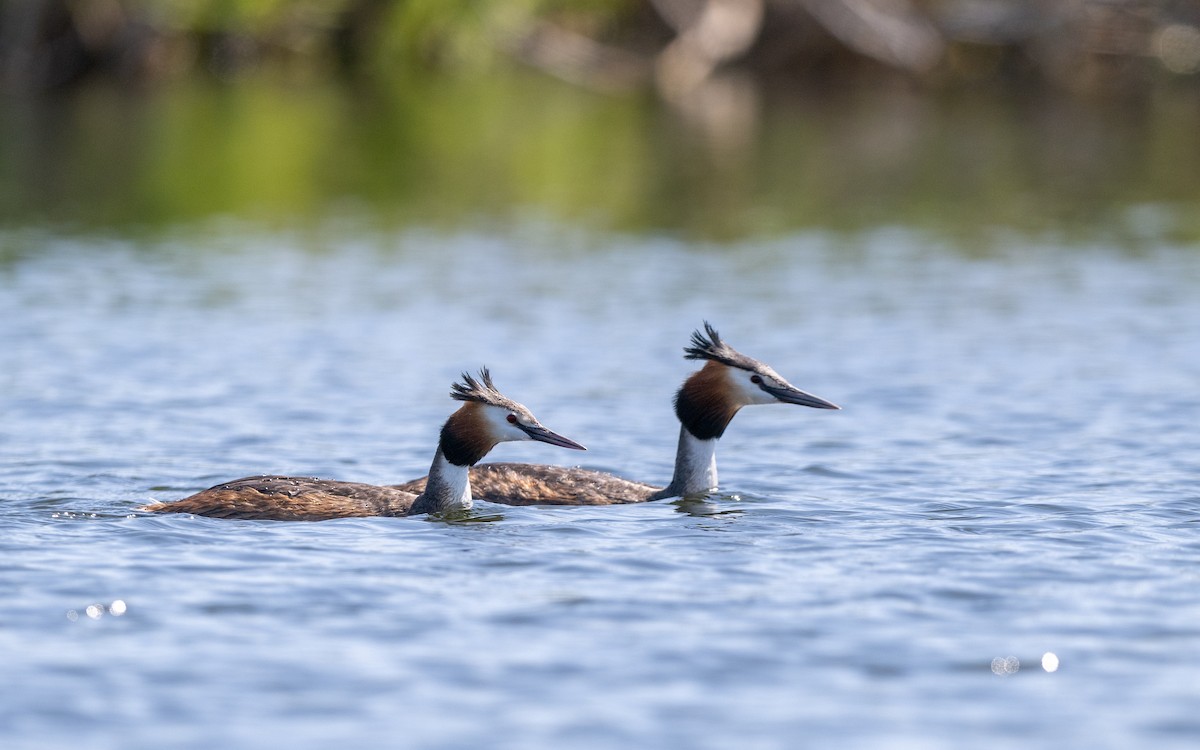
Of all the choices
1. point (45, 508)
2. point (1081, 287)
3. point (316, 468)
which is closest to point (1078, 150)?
point (1081, 287)

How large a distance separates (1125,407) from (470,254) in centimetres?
1430

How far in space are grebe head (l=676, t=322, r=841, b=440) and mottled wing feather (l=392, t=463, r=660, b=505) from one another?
28.1 inches

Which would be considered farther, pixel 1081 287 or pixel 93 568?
pixel 1081 287

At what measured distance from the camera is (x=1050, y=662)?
386 inches

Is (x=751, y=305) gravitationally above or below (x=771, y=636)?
above

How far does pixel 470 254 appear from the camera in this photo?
99.6 feet

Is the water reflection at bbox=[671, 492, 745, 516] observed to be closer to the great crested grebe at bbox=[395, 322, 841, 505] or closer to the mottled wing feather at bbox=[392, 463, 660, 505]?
the great crested grebe at bbox=[395, 322, 841, 505]

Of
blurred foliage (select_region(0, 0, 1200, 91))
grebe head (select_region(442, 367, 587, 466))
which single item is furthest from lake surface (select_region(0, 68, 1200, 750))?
blurred foliage (select_region(0, 0, 1200, 91))

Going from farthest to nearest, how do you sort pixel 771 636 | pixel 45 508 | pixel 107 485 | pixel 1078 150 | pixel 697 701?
pixel 1078 150 < pixel 107 485 < pixel 45 508 < pixel 771 636 < pixel 697 701

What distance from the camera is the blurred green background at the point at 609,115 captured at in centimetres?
3578

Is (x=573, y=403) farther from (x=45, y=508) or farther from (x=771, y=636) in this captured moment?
(x=771, y=636)

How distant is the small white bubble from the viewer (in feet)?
31.9

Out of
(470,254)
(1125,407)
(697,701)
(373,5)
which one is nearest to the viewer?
(697,701)

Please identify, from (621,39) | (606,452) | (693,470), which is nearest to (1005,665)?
(693,470)
